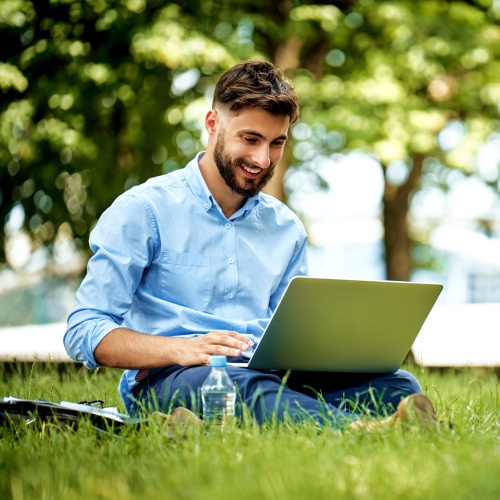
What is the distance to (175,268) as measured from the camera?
3779 mm

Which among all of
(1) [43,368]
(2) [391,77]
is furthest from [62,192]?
(1) [43,368]

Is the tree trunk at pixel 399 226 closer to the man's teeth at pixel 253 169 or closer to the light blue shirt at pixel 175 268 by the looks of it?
the light blue shirt at pixel 175 268

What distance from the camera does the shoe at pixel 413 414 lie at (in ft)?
9.45

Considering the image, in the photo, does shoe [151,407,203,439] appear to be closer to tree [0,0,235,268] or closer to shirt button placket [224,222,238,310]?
shirt button placket [224,222,238,310]

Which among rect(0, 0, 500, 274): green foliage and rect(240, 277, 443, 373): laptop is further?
rect(0, 0, 500, 274): green foliage

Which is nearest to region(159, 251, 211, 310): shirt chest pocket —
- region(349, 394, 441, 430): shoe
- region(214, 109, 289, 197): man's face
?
region(214, 109, 289, 197): man's face

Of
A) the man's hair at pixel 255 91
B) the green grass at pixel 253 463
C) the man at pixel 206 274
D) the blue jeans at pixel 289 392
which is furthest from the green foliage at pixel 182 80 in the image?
the green grass at pixel 253 463

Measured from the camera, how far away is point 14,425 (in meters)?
3.14

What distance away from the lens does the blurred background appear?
32.1ft

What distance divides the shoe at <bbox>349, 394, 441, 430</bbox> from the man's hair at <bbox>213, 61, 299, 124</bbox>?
1462 millimetres

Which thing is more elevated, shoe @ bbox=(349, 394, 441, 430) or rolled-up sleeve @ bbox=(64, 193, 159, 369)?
rolled-up sleeve @ bbox=(64, 193, 159, 369)

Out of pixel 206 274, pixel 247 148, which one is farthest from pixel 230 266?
pixel 247 148

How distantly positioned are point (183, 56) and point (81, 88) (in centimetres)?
127

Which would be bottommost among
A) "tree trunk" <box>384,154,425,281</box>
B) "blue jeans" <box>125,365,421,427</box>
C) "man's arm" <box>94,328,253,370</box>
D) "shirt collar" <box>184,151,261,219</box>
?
"tree trunk" <box>384,154,425,281</box>
